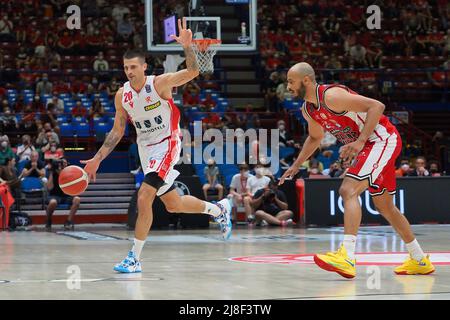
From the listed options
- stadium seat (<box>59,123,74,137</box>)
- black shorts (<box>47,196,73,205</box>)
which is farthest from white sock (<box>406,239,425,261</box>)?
stadium seat (<box>59,123,74,137</box>)

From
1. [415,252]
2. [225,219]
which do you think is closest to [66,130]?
[225,219]

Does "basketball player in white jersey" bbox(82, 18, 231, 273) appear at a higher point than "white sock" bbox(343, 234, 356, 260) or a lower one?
higher

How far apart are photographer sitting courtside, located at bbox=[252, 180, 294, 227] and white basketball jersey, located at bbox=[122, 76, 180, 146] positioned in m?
Answer: 9.18

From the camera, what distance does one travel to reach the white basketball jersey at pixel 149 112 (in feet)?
29.0

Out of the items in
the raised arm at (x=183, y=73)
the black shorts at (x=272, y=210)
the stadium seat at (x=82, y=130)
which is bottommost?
the black shorts at (x=272, y=210)

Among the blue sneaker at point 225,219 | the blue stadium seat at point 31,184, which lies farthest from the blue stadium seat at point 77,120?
the blue sneaker at point 225,219

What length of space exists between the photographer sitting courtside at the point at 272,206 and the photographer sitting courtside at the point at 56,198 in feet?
11.6

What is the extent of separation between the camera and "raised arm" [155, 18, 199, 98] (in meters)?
8.38

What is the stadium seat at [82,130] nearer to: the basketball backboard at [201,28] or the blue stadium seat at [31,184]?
the blue stadium seat at [31,184]

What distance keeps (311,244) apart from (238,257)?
2.49 meters

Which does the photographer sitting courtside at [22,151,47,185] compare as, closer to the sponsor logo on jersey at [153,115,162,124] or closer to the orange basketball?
the orange basketball

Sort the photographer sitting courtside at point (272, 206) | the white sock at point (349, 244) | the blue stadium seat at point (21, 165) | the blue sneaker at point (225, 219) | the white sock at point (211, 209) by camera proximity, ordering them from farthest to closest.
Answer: the blue stadium seat at point (21, 165), the photographer sitting courtside at point (272, 206), the blue sneaker at point (225, 219), the white sock at point (211, 209), the white sock at point (349, 244)

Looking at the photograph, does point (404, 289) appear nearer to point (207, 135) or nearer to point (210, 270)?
point (210, 270)

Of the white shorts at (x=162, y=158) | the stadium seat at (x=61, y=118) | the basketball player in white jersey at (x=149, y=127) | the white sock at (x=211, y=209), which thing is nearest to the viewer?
the basketball player in white jersey at (x=149, y=127)
